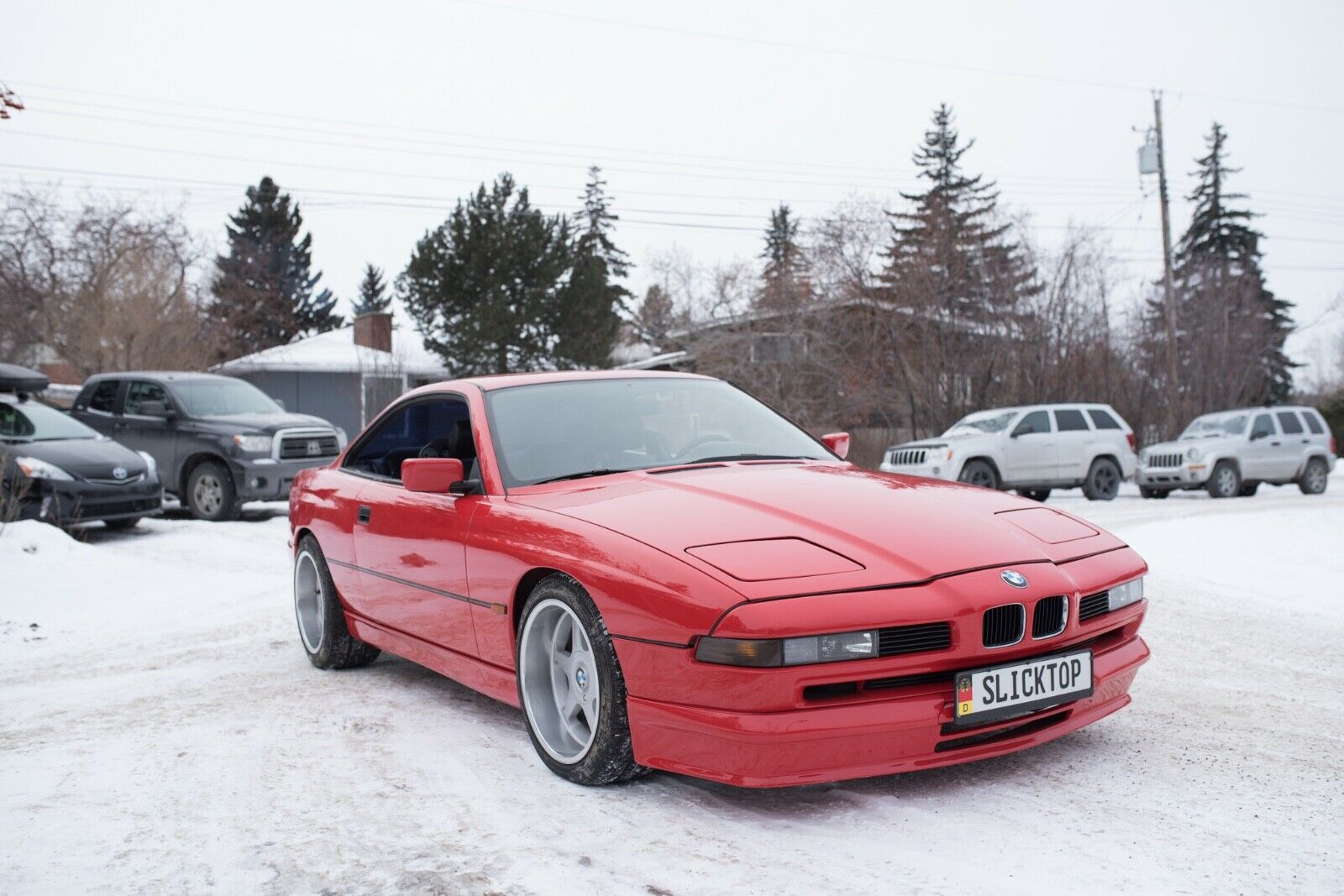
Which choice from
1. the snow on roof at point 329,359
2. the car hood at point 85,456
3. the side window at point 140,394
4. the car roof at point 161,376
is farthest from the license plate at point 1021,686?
the snow on roof at point 329,359

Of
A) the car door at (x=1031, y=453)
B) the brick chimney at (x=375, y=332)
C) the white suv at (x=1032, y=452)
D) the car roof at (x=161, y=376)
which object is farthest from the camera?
the brick chimney at (x=375, y=332)

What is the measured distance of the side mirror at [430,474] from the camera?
4.42 meters

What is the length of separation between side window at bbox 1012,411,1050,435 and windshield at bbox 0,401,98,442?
13477 millimetres

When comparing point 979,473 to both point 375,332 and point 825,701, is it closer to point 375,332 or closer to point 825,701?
point 825,701

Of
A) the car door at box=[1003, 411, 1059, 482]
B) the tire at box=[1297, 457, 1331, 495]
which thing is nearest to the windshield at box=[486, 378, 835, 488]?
the car door at box=[1003, 411, 1059, 482]

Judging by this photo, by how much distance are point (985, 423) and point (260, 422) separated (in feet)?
37.5

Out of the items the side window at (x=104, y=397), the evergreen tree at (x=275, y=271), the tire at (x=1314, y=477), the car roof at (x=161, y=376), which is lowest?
the tire at (x=1314, y=477)

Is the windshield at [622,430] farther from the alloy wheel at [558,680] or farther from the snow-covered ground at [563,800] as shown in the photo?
the snow-covered ground at [563,800]

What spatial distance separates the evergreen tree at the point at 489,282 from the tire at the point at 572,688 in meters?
32.1

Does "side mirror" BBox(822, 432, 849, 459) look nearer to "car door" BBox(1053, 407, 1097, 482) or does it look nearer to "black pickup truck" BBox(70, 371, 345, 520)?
"black pickup truck" BBox(70, 371, 345, 520)

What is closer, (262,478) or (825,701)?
(825,701)

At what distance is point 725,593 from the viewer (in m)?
3.19

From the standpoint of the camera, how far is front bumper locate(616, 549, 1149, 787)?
3.13 metres

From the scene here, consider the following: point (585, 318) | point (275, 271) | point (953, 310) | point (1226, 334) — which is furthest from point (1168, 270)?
point (275, 271)
